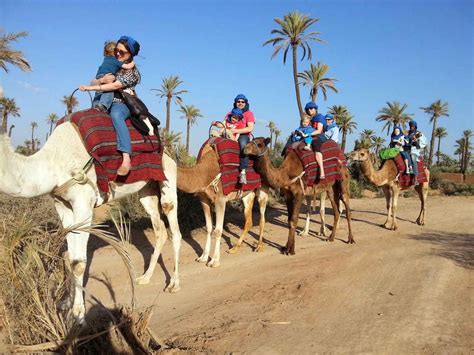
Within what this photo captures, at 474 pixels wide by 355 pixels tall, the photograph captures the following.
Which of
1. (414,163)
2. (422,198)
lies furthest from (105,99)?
(422,198)

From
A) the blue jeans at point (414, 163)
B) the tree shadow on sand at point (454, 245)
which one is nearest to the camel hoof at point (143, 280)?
the tree shadow on sand at point (454, 245)

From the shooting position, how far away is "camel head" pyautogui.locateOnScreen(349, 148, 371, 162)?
10602 millimetres

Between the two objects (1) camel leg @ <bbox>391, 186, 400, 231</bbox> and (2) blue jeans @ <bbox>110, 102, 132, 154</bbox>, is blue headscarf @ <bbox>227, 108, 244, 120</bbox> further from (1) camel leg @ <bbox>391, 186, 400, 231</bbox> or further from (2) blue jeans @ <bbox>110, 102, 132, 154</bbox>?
(1) camel leg @ <bbox>391, 186, 400, 231</bbox>

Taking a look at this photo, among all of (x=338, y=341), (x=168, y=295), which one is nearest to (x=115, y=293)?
(x=168, y=295)

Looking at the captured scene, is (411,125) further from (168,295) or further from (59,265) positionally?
(59,265)

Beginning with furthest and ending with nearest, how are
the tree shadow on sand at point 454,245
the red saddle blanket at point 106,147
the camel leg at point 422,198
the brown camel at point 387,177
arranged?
the camel leg at point 422,198 → the brown camel at point 387,177 → the tree shadow on sand at point 454,245 → the red saddle blanket at point 106,147

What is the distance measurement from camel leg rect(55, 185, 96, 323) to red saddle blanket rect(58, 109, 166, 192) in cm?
32

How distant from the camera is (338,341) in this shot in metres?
4.09

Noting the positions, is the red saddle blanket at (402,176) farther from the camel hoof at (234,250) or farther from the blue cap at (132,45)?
the blue cap at (132,45)

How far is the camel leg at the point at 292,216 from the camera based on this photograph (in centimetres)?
834

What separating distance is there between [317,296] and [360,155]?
6.03 metres

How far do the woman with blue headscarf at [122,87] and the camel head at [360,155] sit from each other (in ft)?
21.8

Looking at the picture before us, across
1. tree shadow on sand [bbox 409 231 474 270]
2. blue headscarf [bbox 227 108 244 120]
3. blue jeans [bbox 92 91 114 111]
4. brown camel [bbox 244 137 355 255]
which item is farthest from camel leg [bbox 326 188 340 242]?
blue jeans [bbox 92 91 114 111]

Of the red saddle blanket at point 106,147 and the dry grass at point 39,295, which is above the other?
the red saddle blanket at point 106,147
